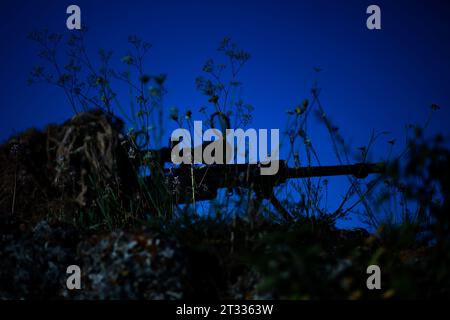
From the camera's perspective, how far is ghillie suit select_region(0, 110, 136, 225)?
10.6ft

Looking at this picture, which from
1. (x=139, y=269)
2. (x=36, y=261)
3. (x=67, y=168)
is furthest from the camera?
(x=67, y=168)

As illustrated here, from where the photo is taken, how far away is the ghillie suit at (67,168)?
10.6 ft

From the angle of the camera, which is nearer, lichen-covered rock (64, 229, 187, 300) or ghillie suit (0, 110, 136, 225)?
lichen-covered rock (64, 229, 187, 300)

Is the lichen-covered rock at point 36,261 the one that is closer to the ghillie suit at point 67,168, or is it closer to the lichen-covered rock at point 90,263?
the lichen-covered rock at point 90,263

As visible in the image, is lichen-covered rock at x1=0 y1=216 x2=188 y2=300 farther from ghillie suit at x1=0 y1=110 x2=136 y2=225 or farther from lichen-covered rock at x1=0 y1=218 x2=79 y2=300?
ghillie suit at x1=0 y1=110 x2=136 y2=225

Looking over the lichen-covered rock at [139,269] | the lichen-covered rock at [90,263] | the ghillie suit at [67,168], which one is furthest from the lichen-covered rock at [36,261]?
the ghillie suit at [67,168]

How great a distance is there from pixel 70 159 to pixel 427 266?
278cm

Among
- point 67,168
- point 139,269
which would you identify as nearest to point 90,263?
point 139,269

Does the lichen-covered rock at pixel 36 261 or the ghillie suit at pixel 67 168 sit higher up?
the ghillie suit at pixel 67 168

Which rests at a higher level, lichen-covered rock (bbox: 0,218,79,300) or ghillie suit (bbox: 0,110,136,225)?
ghillie suit (bbox: 0,110,136,225)

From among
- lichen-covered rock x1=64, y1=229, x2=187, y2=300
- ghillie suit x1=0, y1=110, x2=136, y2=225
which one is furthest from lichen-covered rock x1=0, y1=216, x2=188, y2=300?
ghillie suit x1=0, y1=110, x2=136, y2=225

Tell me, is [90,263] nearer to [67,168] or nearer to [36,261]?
[36,261]

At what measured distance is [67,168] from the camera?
3.45 metres

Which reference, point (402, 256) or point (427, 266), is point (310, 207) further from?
point (427, 266)
